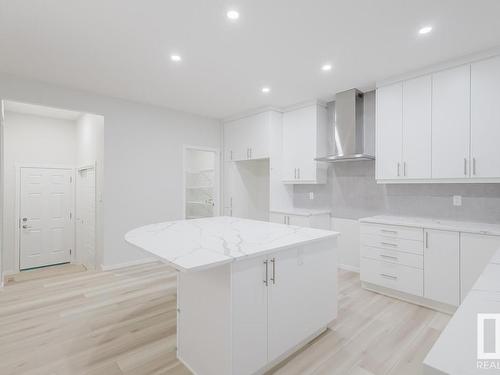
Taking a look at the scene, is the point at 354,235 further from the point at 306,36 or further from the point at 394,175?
the point at 306,36

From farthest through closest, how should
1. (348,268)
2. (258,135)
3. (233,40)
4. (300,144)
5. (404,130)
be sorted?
(258,135), (300,144), (348,268), (404,130), (233,40)

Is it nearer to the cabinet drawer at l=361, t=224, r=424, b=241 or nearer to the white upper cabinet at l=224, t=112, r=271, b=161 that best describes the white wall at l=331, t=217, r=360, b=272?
the cabinet drawer at l=361, t=224, r=424, b=241

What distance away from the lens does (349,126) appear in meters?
3.81

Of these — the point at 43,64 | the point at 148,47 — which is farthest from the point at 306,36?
the point at 43,64

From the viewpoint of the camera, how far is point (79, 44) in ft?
8.43

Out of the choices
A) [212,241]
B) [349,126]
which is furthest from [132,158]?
[349,126]

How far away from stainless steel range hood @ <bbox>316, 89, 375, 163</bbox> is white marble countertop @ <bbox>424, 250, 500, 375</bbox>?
290 centimetres

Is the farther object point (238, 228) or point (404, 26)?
point (238, 228)

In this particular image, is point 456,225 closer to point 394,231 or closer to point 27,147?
point 394,231

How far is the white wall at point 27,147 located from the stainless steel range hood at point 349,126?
4993 mm

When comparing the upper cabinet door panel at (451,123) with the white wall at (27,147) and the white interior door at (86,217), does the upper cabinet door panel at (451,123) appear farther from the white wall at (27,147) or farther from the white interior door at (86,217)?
the white wall at (27,147)

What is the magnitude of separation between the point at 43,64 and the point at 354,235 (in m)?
4.65

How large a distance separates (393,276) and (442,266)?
0.51 metres

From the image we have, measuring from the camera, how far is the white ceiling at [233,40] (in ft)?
6.78
